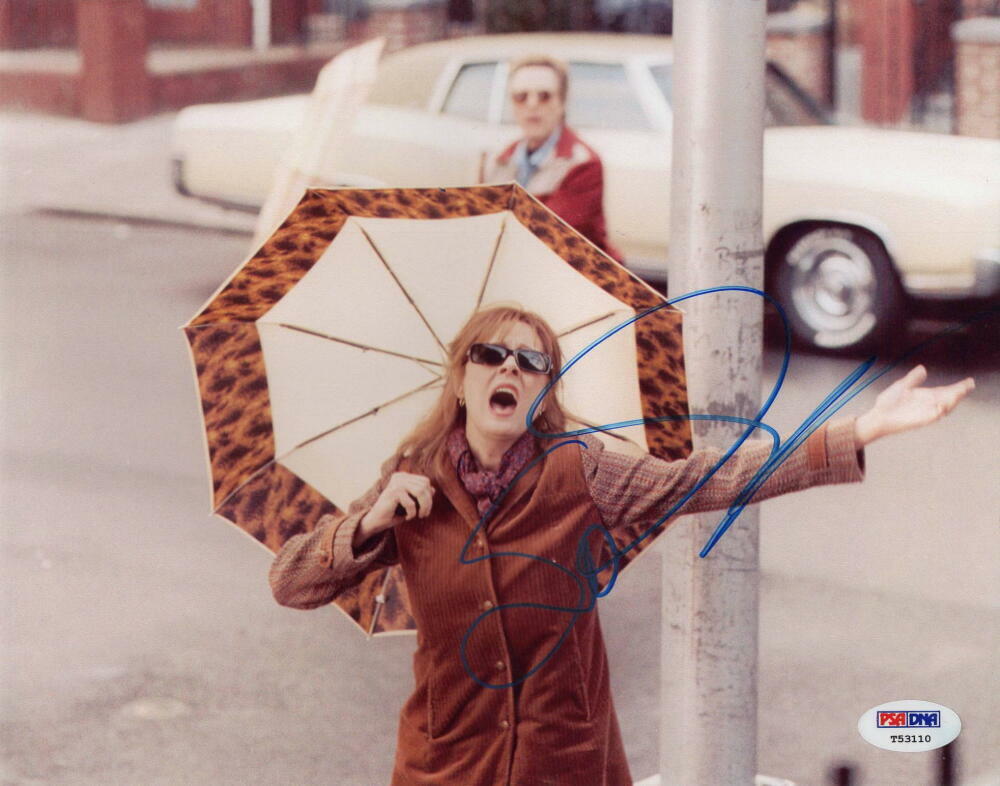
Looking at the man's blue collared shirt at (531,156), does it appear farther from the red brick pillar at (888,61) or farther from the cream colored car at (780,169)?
the red brick pillar at (888,61)

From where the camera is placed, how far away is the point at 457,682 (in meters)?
2.92

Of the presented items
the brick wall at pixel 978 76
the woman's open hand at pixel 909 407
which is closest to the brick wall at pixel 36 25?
the brick wall at pixel 978 76

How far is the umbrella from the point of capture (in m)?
2.96

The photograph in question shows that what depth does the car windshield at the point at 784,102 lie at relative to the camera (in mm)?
9453

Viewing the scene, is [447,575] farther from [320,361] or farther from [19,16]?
[19,16]

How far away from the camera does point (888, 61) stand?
1605 cm

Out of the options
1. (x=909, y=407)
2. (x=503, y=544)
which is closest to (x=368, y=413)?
(x=503, y=544)

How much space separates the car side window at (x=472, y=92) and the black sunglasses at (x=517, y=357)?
23.2 feet

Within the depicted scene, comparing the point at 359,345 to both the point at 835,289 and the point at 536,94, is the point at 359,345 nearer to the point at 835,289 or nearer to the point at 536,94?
the point at 536,94

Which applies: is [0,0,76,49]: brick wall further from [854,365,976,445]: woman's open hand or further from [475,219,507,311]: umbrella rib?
[854,365,976,445]: woman's open hand

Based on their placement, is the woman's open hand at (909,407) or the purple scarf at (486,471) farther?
the purple scarf at (486,471)

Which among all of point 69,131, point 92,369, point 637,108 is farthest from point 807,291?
point 69,131

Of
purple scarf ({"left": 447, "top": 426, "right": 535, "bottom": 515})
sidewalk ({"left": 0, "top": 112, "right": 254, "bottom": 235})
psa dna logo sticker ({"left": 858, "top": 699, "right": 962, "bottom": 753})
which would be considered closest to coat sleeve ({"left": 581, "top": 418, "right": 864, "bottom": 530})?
purple scarf ({"left": 447, "top": 426, "right": 535, "bottom": 515})

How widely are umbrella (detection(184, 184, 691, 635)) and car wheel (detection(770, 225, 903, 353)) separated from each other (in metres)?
5.72
